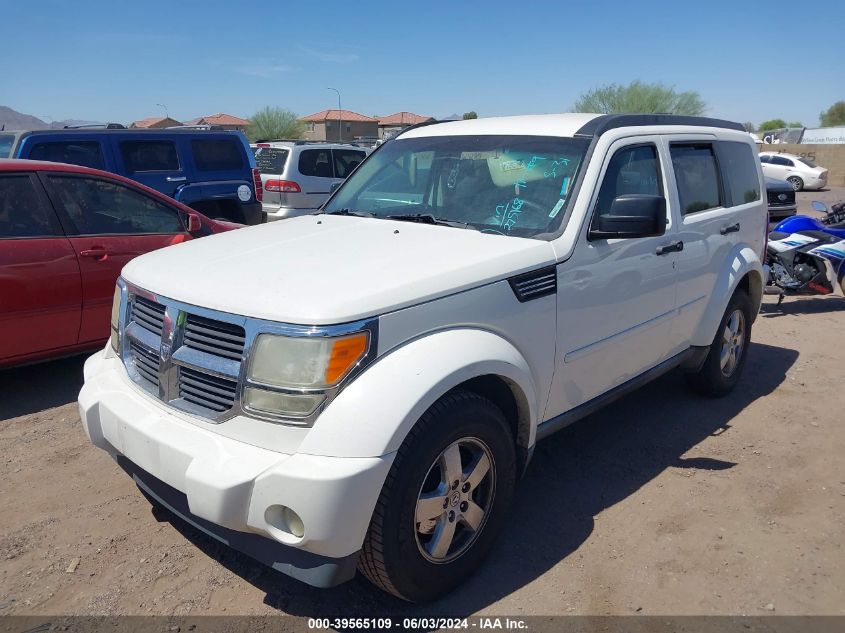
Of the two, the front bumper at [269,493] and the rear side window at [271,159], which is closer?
the front bumper at [269,493]

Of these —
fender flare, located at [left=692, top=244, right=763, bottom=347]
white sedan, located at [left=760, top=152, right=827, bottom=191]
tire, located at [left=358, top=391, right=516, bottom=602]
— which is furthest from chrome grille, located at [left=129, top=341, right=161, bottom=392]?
Answer: white sedan, located at [left=760, top=152, right=827, bottom=191]

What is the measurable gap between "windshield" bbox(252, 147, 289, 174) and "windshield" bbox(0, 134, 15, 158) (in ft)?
14.7

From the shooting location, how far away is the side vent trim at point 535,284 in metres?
2.90

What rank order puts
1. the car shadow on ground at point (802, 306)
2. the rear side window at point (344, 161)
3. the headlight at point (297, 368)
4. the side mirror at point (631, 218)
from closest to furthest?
the headlight at point (297, 368) < the side mirror at point (631, 218) < the car shadow on ground at point (802, 306) < the rear side window at point (344, 161)

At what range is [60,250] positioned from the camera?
4793 millimetres

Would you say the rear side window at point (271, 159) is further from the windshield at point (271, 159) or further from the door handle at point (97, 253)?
the door handle at point (97, 253)

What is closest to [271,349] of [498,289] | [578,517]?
[498,289]

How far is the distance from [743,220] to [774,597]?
9.39 ft

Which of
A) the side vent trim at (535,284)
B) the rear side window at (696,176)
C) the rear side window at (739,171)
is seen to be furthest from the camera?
the rear side window at (739,171)

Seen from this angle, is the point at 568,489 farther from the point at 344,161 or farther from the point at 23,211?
the point at 344,161

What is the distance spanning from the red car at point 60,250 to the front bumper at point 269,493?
262 cm

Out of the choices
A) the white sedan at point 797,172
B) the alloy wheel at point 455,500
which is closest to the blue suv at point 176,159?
the alloy wheel at point 455,500

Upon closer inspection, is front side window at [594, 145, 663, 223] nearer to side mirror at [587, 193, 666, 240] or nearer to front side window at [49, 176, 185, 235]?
side mirror at [587, 193, 666, 240]

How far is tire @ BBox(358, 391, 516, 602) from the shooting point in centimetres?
239
